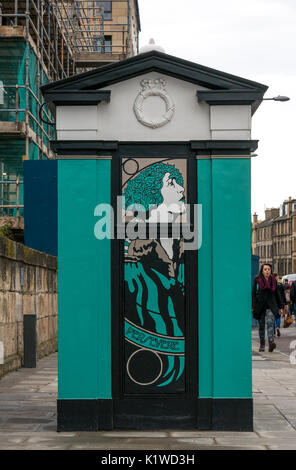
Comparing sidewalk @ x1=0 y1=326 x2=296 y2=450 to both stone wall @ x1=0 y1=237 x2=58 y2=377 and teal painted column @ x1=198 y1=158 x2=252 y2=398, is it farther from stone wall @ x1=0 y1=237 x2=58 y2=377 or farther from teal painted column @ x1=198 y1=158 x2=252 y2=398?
stone wall @ x1=0 y1=237 x2=58 y2=377

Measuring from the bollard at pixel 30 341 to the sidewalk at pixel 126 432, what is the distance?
2.01m

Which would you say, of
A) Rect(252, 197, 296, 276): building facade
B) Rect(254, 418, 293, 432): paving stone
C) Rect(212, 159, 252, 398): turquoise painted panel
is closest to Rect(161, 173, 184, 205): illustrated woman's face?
Rect(212, 159, 252, 398): turquoise painted panel

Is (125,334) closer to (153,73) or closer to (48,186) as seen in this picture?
(153,73)

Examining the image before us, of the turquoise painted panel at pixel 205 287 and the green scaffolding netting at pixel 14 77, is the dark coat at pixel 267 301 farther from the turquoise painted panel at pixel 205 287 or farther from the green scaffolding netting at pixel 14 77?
the green scaffolding netting at pixel 14 77

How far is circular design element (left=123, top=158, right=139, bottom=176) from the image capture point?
23.3 feet

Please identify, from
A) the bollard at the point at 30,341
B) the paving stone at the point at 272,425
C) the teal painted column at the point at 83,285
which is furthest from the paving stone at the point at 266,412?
the bollard at the point at 30,341

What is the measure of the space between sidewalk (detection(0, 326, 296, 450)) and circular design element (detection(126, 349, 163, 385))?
476 millimetres

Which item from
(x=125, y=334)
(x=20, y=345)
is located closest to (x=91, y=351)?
(x=125, y=334)

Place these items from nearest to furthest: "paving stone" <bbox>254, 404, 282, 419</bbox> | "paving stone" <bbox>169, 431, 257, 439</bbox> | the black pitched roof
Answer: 1. "paving stone" <bbox>169, 431, 257, 439</bbox>
2. the black pitched roof
3. "paving stone" <bbox>254, 404, 282, 419</bbox>

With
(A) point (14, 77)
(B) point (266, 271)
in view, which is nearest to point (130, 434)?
(B) point (266, 271)

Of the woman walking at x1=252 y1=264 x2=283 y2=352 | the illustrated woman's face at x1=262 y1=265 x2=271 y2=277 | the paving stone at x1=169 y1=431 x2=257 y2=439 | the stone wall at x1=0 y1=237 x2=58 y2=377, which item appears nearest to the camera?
the paving stone at x1=169 y1=431 x2=257 y2=439

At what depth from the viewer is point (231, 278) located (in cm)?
703

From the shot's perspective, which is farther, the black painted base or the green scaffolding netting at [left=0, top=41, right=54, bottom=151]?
the green scaffolding netting at [left=0, top=41, right=54, bottom=151]
